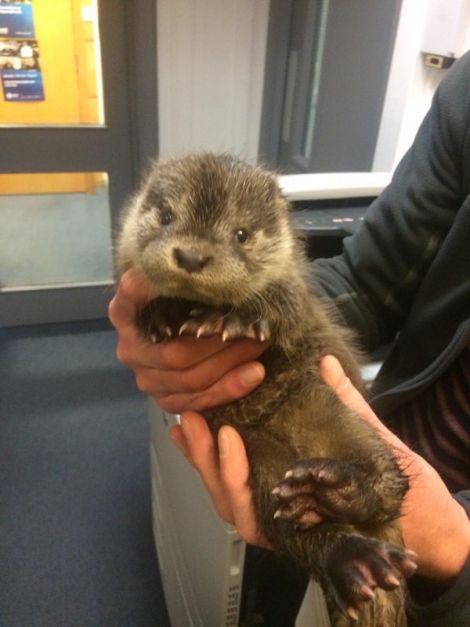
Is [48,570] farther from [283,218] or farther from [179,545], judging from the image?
[283,218]

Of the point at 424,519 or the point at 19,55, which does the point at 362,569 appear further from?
the point at 19,55

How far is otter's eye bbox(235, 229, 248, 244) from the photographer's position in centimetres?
94

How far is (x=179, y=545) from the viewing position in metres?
1.50

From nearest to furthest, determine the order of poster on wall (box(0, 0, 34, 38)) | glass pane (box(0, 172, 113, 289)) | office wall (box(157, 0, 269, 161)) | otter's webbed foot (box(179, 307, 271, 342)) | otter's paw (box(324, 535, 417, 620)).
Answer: otter's paw (box(324, 535, 417, 620)), otter's webbed foot (box(179, 307, 271, 342)), poster on wall (box(0, 0, 34, 38)), office wall (box(157, 0, 269, 161)), glass pane (box(0, 172, 113, 289))

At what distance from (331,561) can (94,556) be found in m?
1.53

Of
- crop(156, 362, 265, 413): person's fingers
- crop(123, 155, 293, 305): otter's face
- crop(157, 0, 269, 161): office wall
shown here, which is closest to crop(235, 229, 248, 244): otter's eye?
crop(123, 155, 293, 305): otter's face

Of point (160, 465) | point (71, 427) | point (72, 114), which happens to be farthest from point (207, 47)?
point (160, 465)

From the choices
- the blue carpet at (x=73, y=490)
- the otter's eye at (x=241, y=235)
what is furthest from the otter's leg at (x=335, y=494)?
the blue carpet at (x=73, y=490)

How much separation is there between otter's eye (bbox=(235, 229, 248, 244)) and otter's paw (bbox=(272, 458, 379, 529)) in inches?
15.4

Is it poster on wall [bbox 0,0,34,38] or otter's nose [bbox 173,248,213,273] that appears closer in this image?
otter's nose [bbox 173,248,213,273]

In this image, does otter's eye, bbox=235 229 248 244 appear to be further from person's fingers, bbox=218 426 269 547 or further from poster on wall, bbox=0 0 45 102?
poster on wall, bbox=0 0 45 102

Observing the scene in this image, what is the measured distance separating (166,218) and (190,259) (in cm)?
16

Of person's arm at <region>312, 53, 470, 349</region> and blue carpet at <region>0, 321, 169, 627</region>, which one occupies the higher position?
person's arm at <region>312, 53, 470, 349</region>

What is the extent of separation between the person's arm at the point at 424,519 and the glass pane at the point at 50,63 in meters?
2.41
